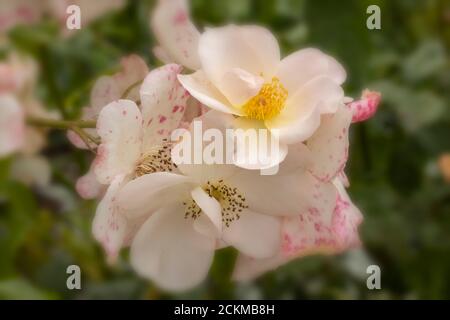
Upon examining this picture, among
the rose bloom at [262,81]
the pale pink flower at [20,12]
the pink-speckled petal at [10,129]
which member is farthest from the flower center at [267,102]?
the pale pink flower at [20,12]

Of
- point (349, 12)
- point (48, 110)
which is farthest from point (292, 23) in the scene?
point (48, 110)

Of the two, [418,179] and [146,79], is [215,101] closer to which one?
[146,79]

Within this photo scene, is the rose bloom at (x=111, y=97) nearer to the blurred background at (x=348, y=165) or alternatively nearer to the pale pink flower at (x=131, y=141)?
the pale pink flower at (x=131, y=141)

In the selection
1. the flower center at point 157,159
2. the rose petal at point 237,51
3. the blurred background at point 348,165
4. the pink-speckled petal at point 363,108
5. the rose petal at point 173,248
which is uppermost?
the blurred background at point 348,165

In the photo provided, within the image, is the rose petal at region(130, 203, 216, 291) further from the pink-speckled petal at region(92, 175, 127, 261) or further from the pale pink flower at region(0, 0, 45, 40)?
the pale pink flower at region(0, 0, 45, 40)

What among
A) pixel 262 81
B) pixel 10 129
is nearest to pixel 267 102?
pixel 262 81

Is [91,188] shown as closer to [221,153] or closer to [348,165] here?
[221,153]
